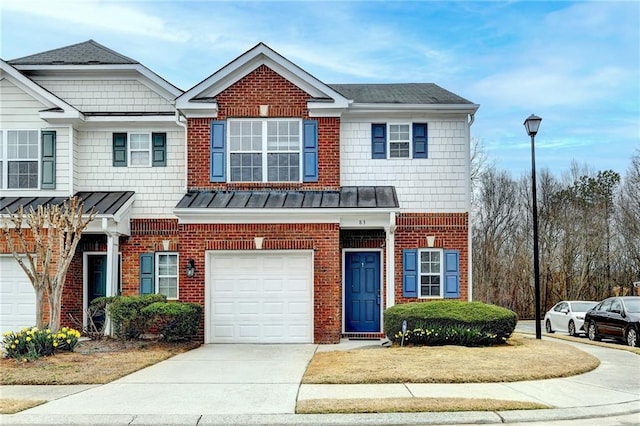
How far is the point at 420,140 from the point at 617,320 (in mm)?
7155

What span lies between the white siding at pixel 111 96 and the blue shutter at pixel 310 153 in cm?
438

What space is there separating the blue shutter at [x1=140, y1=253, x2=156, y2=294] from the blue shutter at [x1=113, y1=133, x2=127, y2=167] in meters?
2.65

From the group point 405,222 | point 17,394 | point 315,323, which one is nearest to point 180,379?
point 17,394

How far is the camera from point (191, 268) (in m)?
17.0

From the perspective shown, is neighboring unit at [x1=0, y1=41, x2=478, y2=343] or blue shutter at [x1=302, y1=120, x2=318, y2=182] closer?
neighboring unit at [x1=0, y1=41, x2=478, y2=343]

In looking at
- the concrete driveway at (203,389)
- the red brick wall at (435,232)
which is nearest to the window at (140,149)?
the concrete driveway at (203,389)

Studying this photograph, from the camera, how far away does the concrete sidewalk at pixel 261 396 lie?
28.3 feet

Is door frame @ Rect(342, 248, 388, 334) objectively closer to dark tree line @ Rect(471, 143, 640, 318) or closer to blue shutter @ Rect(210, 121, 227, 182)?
blue shutter @ Rect(210, 121, 227, 182)

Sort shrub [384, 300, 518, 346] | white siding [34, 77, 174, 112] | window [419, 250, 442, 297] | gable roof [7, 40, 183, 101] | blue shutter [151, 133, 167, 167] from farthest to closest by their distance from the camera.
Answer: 1. white siding [34, 77, 174, 112]
2. gable roof [7, 40, 183, 101]
3. blue shutter [151, 133, 167, 167]
4. window [419, 250, 442, 297]
5. shrub [384, 300, 518, 346]

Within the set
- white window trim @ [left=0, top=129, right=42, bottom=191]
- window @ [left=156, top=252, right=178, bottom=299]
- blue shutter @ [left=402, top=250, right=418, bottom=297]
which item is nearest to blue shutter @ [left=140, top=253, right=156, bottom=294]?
window @ [left=156, top=252, right=178, bottom=299]

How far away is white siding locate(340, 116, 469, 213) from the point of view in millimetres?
18516

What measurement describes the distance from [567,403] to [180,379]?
20.2ft

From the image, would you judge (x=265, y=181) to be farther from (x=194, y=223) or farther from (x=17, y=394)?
(x=17, y=394)

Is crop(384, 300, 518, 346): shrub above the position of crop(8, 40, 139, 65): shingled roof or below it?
below
